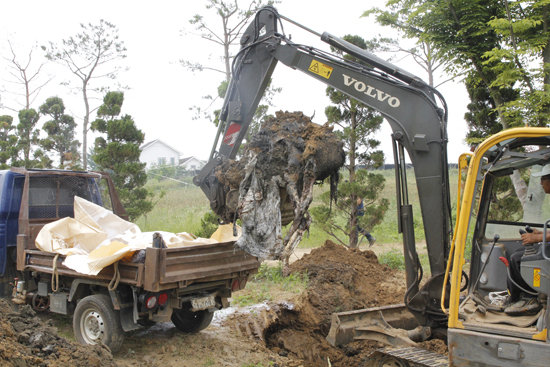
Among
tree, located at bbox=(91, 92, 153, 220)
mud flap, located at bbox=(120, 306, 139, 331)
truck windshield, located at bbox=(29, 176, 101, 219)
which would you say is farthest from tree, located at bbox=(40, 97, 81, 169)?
mud flap, located at bbox=(120, 306, 139, 331)

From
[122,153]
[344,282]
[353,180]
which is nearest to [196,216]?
[122,153]

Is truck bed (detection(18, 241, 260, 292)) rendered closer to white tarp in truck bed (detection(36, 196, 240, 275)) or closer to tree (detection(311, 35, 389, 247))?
white tarp in truck bed (detection(36, 196, 240, 275))

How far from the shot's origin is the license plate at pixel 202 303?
16.8ft

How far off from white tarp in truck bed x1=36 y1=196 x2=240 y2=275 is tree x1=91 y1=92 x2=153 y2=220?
569 cm

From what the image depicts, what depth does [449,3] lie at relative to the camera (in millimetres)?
9508

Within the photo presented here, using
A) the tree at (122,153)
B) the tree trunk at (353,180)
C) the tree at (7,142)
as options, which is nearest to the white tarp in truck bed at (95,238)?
the tree trunk at (353,180)

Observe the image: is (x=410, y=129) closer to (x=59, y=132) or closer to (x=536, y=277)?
(x=536, y=277)

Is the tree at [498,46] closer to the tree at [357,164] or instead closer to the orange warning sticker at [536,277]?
the tree at [357,164]

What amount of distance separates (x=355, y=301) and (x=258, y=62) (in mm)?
4643

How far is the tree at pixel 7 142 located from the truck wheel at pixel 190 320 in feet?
53.6

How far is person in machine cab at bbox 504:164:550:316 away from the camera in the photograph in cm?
352

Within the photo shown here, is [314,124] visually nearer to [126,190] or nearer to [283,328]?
[283,328]

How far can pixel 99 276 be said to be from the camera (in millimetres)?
5012

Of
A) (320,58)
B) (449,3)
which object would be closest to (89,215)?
(320,58)
